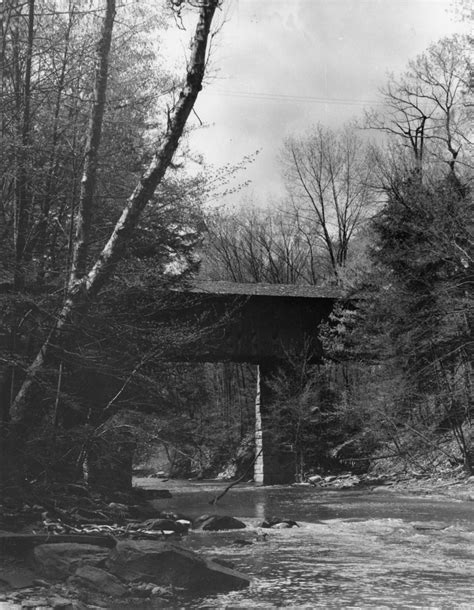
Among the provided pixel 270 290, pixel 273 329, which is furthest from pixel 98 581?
pixel 273 329

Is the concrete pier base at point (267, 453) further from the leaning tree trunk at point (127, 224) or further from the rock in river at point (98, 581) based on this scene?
the rock in river at point (98, 581)

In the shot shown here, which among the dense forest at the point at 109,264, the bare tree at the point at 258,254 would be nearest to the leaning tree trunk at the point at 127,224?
the dense forest at the point at 109,264

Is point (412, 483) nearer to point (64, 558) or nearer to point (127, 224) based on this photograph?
point (127, 224)

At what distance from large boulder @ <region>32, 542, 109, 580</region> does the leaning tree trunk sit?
2.06 m

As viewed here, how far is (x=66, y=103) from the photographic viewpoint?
368 inches

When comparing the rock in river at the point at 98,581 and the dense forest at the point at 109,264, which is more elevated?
the dense forest at the point at 109,264

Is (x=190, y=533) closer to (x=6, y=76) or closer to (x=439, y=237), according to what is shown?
(x=6, y=76)

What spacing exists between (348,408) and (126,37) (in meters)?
11.7

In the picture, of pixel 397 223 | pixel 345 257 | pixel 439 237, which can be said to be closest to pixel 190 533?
pixel 439 237

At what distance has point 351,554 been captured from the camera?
7668 mm

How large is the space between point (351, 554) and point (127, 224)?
430 cm

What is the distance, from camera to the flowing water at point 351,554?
5.42 metres

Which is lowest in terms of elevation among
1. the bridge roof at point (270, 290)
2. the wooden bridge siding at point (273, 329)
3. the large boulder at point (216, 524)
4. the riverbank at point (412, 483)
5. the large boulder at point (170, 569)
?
the riverbank at point (412, 483)

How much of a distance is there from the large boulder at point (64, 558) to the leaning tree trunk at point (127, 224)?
2063 millimetres
